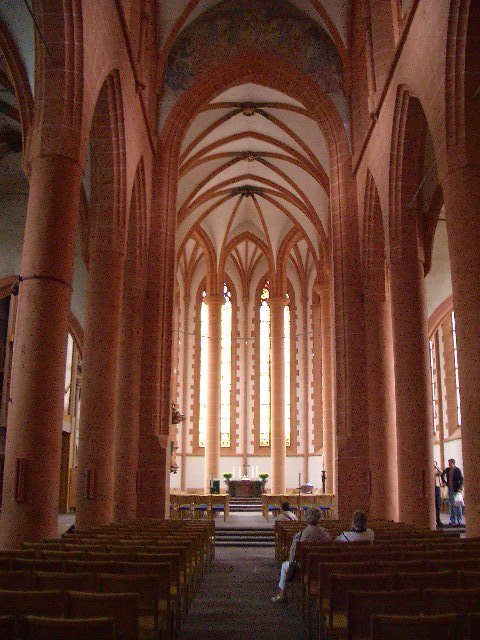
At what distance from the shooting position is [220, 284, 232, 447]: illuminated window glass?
100ft

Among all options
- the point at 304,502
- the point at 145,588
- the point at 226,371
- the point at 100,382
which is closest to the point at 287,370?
the point at 226,371

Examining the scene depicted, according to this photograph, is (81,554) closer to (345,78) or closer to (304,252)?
(345,78)

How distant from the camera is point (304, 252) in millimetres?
30375

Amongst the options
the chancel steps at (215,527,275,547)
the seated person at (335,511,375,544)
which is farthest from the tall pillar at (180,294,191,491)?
the seated person at (335,511,375,544)

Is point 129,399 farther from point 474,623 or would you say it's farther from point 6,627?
point 474,623

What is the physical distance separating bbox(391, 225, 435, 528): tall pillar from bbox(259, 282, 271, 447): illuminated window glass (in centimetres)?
1848

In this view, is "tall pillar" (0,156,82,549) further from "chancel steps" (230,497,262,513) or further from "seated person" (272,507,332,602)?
"chancel steps" (230,497,262,513)

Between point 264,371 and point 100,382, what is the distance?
776 inches

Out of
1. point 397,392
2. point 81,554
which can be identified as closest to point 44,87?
point 81,554

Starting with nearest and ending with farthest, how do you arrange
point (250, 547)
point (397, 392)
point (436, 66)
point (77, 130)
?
1. point (77, 130)
2. point (436, 66)
3. point (397, 392)
4. point (250, 547)

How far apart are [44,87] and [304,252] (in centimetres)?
2200

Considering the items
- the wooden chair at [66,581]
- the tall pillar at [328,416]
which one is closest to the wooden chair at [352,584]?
the wooden chair at [66,581]

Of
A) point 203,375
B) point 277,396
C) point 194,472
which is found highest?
point 203,375

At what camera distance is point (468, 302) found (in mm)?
8578
